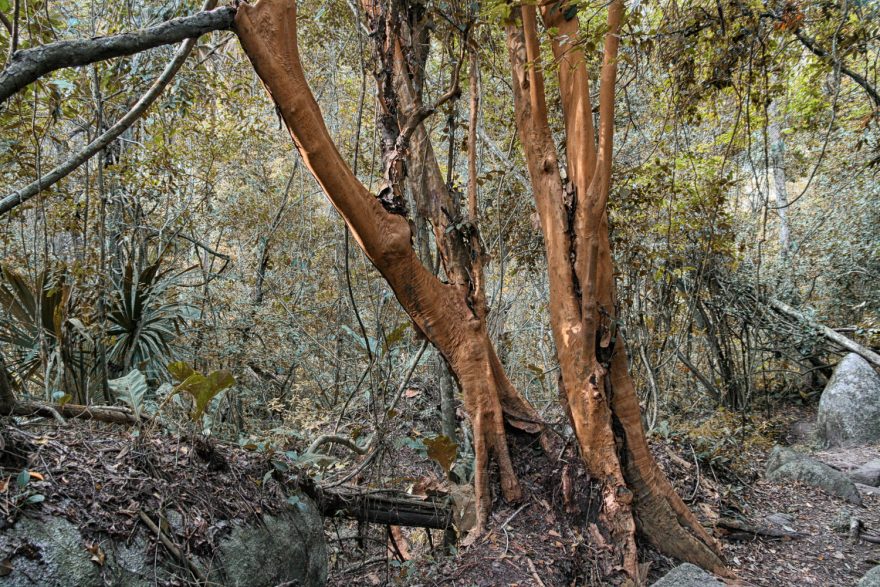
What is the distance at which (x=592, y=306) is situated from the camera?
3.42 m

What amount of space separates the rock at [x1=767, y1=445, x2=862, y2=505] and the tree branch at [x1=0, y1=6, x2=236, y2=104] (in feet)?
20.5

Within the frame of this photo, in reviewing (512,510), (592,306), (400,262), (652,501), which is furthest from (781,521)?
(400,262)

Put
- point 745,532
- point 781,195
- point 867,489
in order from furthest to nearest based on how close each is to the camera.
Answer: point 781,195 → point 867,489 → point 745,532

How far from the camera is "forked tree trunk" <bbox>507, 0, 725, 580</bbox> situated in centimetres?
340

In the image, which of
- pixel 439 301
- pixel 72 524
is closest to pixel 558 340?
pixel 439 301

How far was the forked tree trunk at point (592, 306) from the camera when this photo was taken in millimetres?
3402

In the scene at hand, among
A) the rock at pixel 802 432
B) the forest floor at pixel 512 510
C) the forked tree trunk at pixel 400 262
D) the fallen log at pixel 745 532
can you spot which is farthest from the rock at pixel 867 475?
the forked tree trunk at pixel 400 262

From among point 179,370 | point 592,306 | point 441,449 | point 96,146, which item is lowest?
point 441,449

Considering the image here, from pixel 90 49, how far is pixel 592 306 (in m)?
2.92

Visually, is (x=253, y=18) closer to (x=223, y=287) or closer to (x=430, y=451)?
(x=430, y=451)

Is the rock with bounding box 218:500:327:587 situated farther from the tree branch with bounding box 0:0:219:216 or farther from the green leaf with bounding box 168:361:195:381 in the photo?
the tree branch with bounding box 0:0:219:216

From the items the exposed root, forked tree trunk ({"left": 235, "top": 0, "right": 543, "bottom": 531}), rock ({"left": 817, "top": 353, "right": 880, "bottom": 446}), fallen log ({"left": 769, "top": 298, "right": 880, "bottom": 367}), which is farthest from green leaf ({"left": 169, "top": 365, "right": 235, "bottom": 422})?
fallen log ({"left": 769, "top": 298, "right": 880, "bottom": 367})

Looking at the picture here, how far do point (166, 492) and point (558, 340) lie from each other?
2.53 metres

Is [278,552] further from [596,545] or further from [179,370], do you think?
[596,545]
